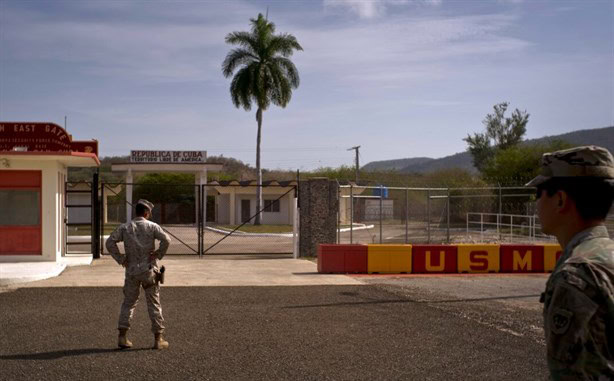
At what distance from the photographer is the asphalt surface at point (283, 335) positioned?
8.00 m

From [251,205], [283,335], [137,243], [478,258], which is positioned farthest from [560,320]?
A: [251,205]

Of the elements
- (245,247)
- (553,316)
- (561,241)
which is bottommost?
(245,247)

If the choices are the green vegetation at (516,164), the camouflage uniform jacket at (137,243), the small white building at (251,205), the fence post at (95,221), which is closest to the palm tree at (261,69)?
the small white building at (251,205)

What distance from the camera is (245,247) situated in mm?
27969

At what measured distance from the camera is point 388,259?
1789 centimetres

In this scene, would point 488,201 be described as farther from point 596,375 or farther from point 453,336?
point 596,375

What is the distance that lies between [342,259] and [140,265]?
9196 mm

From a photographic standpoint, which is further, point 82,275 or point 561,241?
point 82,275

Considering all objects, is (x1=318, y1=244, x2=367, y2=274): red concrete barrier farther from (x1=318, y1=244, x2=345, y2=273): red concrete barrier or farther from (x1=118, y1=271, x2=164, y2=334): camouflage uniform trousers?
(x1=118, y1=271, x2=164, y2=334): camouflage uniform trousers

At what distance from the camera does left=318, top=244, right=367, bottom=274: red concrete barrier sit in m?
17.8

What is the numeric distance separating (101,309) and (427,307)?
5.55m

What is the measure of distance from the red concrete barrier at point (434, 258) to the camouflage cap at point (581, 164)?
1532 cm

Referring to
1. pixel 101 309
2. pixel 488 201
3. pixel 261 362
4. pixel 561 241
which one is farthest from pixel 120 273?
pixel 488 201

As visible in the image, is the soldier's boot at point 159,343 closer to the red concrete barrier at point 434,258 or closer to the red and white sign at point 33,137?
the red concrete barrier at point 434,258
